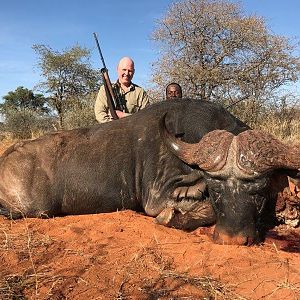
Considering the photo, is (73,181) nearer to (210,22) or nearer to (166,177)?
(166,177)

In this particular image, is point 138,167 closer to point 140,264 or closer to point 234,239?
point 234,239

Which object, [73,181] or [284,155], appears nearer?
[284,155]

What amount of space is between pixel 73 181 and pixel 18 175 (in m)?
0.69

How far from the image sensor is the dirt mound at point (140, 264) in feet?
8.84

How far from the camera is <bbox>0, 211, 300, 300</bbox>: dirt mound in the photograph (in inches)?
106

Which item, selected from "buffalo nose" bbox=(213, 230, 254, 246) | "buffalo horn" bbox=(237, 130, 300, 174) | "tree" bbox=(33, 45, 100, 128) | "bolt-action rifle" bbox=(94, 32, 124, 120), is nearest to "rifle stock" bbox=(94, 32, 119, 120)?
"bolt-action rifle" bbox=(94, 32, 124, 120)

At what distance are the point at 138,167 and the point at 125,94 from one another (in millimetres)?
3191

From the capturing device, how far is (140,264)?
10.3ft

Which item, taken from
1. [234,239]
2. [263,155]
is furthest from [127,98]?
[234,239]

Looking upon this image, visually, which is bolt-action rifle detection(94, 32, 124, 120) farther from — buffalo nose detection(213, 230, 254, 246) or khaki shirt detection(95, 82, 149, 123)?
buffalo nose detection(213, 230, 254, 246)

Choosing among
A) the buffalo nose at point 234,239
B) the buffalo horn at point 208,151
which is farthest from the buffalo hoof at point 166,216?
the buffalo nose at point 234,239

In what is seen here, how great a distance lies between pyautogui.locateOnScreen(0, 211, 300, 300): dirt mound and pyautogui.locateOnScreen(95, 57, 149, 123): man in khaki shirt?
144 inches

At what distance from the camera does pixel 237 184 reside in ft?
11.8

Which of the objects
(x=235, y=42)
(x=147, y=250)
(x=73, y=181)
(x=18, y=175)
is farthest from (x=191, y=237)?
(x=235, y=42)
